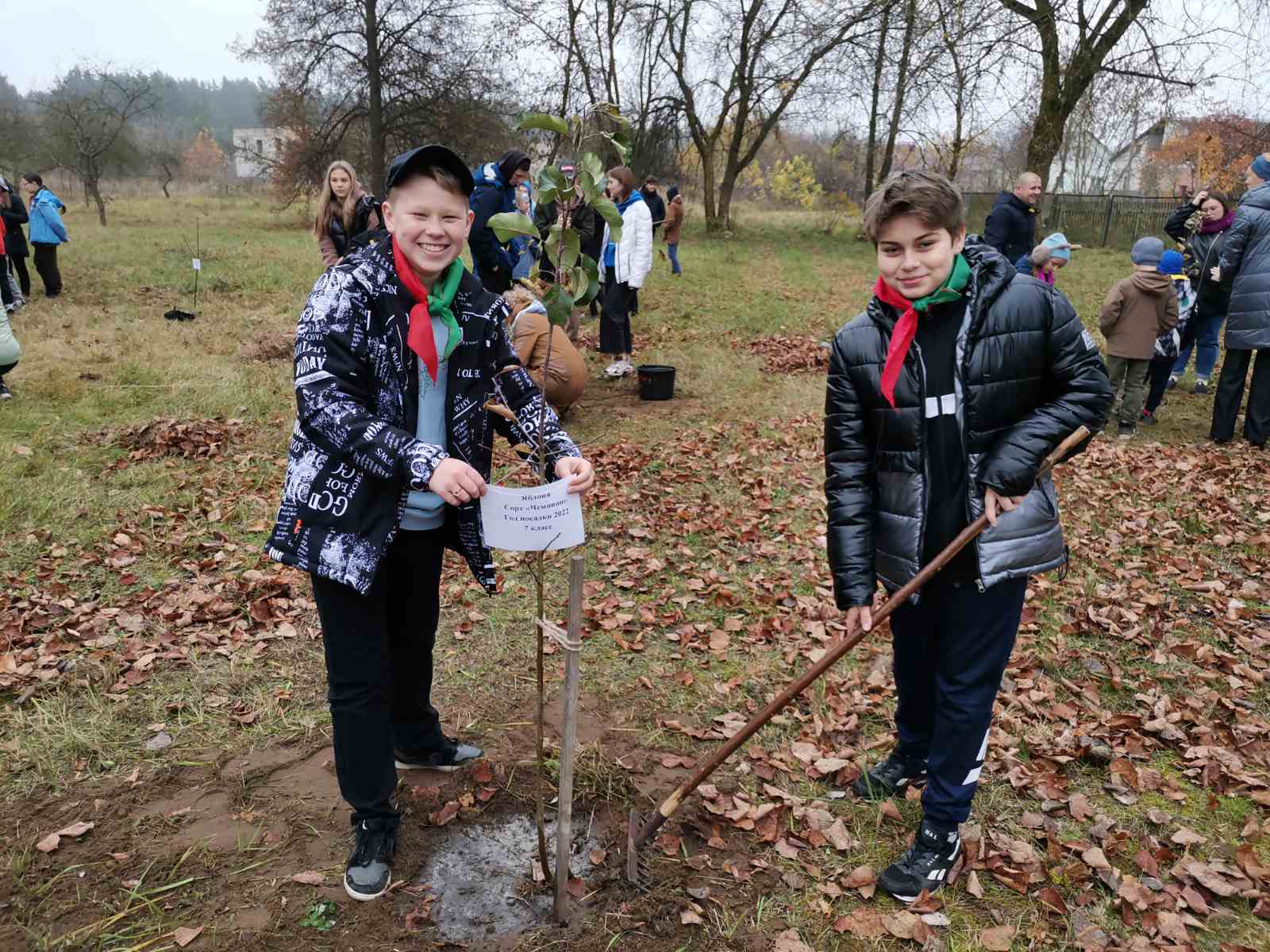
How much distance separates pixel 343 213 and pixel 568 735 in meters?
6.03

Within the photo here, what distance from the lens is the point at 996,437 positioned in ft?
7.34

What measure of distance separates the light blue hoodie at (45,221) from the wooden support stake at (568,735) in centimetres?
1276

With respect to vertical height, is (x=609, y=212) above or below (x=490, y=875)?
above

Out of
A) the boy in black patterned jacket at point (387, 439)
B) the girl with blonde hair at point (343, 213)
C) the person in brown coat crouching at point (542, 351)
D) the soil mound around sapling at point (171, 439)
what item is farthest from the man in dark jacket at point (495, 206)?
the boy in black patterned jacket at point (387, 439)

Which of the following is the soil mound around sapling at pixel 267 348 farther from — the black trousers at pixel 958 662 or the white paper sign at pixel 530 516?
the black trousers at pixel 958 662

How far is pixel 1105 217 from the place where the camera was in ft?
69.2

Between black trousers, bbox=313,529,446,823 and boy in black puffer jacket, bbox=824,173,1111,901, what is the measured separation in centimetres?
129

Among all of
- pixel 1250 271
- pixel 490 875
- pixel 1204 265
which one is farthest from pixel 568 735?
pixel 1204 265

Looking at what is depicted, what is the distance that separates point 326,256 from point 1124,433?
7.30m

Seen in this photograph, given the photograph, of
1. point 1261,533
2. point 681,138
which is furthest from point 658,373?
point 681,138

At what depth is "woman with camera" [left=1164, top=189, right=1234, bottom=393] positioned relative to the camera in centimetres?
771

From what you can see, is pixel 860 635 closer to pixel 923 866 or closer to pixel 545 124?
pixel 923 866

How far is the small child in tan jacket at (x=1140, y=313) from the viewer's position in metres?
6.98

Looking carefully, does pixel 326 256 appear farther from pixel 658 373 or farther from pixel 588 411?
Result: pixel 658 373
